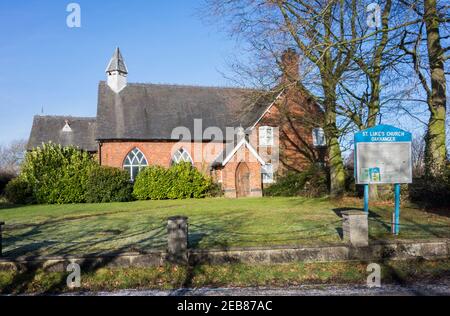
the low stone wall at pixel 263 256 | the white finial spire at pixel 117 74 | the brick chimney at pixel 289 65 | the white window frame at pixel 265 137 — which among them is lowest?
the low stone wall at pixel 263 256

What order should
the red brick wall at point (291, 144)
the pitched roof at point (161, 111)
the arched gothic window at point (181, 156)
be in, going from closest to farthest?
the red brick wall at point (291, 144) → the pitched roof at point (161, 111) → the arched gothic window at point (181, 156)

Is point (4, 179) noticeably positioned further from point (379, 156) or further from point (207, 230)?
point (379, 156)

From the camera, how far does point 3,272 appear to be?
936 centimetres

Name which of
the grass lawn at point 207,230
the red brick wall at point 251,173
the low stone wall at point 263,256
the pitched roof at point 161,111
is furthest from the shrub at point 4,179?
the low stone wall at point 263,256

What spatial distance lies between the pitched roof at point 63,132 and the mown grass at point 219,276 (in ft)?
94.7

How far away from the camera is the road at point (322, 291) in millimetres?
7766

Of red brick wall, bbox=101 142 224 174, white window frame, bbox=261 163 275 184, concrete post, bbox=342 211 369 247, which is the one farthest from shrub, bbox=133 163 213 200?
concrete post, bbox=342 211 369 247

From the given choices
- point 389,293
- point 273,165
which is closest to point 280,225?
point 389,293

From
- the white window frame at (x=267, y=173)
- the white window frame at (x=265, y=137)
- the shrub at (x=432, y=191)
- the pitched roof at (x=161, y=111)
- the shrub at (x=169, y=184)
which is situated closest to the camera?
the shrub at (x=432, y=191)

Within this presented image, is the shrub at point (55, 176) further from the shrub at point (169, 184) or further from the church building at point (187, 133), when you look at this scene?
the church building at point (187, 133)

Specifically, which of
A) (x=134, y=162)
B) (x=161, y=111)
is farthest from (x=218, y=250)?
(x=161, y=111)

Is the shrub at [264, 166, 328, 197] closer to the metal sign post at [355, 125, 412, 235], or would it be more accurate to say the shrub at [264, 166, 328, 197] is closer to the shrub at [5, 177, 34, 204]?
the metal sign post at [355, 125, 412, 235]
